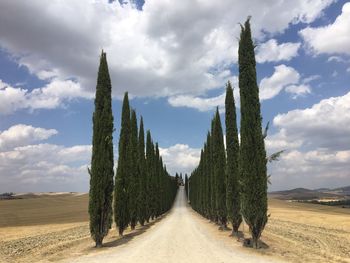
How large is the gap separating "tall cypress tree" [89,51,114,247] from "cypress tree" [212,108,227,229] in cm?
1253

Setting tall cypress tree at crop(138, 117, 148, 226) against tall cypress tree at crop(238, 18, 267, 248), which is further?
tall cypress tree at crop(138, 117, 148, 226)

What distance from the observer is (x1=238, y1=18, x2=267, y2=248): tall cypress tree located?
18.4 m

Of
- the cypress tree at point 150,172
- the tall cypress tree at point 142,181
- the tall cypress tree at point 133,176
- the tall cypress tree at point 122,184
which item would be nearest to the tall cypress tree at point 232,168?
the tall cypress tree at point 122,184

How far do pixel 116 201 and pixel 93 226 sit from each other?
744cm

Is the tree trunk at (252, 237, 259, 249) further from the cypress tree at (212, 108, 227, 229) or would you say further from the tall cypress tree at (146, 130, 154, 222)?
the tall cypress tree at (146, 130, 154, 222)

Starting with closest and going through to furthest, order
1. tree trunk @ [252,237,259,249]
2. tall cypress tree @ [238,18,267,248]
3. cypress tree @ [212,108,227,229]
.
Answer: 1. tree trunk @ [252,237,259,249]
2. tall cypress tree @ [238,18,267,248]
3. cypress tree @ [212,108,227,229]

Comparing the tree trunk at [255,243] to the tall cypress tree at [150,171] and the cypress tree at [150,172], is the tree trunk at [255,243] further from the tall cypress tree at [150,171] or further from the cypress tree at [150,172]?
the cypress tree at [150,172]

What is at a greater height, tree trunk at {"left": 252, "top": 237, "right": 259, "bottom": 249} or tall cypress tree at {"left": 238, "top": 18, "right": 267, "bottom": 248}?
tall cypress tree at {"left": 238, "top": 18, "right": 267, "bottom": 248}

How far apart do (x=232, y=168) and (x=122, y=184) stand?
831cm

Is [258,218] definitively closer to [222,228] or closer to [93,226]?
[93,226]

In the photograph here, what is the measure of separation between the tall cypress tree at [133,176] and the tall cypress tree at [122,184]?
82 cm

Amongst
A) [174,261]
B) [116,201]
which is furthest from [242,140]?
[116,201]

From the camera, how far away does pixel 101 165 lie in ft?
66.8

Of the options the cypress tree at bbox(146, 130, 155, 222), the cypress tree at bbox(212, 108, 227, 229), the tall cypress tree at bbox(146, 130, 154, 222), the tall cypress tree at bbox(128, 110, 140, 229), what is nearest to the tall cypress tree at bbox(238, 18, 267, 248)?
the cypress tree at bbox(212, 108, 227, 229)
